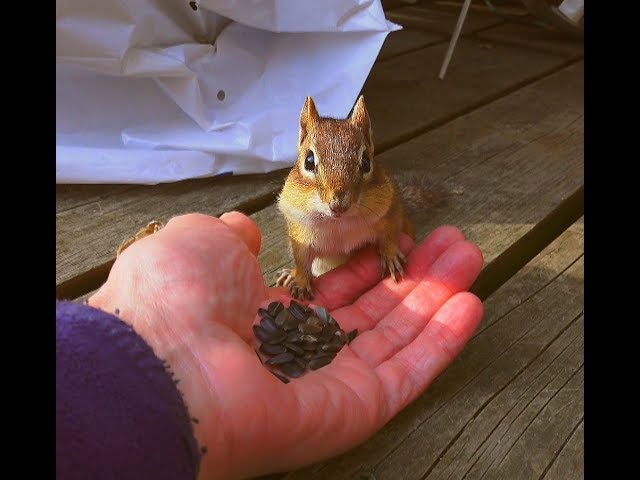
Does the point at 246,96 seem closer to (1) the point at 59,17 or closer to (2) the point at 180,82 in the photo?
(2) the point at 180,82

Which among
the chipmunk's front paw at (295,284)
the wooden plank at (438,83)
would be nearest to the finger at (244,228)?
the chipmunk's front paw at (295,284)

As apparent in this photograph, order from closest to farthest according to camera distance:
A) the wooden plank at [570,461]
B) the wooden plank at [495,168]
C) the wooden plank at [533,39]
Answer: the wooden plank at [570,461] → the wooden plank at [495,168] → the wooden plank at [533,39]

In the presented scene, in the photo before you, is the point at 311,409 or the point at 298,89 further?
the point at 298,89

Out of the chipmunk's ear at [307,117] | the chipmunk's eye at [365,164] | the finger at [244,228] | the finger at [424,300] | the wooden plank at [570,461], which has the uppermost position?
the chipmunk's ear at [307,117]

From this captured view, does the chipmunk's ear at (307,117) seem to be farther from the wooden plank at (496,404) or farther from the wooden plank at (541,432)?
the wooden plank at (541,432)

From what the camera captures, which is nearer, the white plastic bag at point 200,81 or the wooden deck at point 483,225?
the wooden deck at point 483,225
